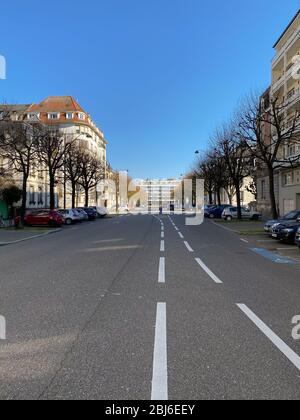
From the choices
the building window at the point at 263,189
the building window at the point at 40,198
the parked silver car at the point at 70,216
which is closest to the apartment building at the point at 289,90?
the building window at the point at 263,189

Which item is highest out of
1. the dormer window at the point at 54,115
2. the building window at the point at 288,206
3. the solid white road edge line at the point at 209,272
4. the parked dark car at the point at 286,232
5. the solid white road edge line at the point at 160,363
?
the dormer window at the point at 54,115

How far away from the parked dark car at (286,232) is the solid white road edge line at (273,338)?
40.4 ft

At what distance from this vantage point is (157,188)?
529ft

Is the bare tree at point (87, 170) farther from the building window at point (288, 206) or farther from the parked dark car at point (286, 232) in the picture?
the parked dark car at point (286, 232)

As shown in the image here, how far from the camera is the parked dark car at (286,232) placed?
18075mm

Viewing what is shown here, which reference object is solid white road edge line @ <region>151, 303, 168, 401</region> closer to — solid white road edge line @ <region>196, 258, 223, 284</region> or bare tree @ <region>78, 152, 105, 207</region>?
solid white road edge line @ <region>196, 258, 223, 284</region>

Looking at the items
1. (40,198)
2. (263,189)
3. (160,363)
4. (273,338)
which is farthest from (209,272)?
(40,198)

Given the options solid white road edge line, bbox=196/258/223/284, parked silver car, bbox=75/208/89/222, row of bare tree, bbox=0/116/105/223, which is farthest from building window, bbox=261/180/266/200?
solid white road edge line, bbox=196/258/223/284

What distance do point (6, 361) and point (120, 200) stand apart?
103936 millimetres

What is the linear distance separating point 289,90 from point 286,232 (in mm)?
23233

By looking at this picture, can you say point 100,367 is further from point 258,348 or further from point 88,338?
point 258,348

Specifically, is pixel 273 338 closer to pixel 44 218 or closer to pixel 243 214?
pixel 44 218

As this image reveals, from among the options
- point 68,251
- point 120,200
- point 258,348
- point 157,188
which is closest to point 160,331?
point 258,348

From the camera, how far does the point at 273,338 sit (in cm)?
512
